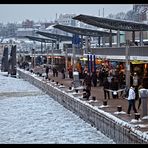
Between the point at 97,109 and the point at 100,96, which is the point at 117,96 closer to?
the point at 100,96

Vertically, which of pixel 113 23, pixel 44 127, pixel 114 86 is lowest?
pixel 44 127

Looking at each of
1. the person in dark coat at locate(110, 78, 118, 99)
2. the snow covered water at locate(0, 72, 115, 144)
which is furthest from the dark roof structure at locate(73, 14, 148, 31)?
the person in dark coat at locate(110, 78, 118, 99)

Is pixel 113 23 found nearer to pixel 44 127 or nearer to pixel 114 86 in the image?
pixel 114 86

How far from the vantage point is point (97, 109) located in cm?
1557

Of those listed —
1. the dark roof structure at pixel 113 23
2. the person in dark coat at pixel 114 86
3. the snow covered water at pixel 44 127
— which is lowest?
the snow covered water at pixel 44 127

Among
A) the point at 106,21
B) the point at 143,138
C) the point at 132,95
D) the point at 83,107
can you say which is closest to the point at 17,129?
the point at 83,107

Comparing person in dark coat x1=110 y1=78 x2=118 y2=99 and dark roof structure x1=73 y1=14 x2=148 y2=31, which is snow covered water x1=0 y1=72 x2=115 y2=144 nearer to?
person in dark coat x1=110 y1=78 x2=118 y2=99

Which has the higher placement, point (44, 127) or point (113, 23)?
point (113, 23)

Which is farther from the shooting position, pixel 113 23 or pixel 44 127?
pixel 113 23

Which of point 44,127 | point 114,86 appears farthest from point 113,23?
point 44,127

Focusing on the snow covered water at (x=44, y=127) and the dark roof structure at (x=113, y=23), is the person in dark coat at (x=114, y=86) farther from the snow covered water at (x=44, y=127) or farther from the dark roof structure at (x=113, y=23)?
the dark roof structure at (x=113, y=23)

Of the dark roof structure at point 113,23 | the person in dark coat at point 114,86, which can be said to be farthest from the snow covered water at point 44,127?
the dark roof structure at point 113,23

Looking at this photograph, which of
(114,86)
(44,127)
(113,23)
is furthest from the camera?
(113,23)

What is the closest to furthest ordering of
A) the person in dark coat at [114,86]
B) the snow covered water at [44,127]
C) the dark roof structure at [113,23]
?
the snow covered water at [44,127], the person in dark coat at [114,86], the dark roof structure at [113,23]
